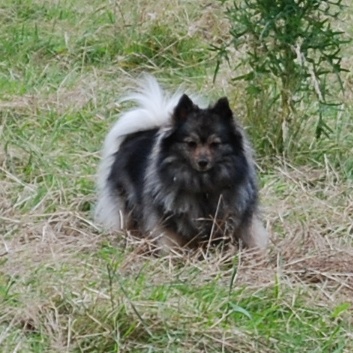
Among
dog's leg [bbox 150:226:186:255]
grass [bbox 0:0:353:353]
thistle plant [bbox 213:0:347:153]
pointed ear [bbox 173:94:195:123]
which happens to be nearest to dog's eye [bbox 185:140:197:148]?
pointed ear [bbox 173:94:195:123]

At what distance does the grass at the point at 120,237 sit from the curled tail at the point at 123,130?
0.11 metres

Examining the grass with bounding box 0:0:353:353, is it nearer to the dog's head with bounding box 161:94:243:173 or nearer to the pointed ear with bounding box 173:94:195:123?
the dog's head with bounding box 161:94:243:173

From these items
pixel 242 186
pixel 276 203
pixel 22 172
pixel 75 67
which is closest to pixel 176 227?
pixel 242 186

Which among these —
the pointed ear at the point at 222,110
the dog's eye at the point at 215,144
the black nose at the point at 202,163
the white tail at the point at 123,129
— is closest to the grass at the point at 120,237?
the white tail at the point at 123,129

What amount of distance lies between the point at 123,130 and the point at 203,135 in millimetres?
739

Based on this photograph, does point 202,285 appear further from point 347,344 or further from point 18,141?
point 18,141

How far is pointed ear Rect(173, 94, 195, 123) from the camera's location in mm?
5465

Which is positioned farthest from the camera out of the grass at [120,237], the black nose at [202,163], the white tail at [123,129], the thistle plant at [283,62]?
the thistle plant at [283,62]

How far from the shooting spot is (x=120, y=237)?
5594 mm

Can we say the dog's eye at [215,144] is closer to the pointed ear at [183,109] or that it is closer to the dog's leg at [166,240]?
the pointed ear at [183,109]

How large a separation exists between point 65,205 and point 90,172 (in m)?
0.51

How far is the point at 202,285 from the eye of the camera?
15.8 ft

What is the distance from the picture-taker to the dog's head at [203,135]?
5434mm

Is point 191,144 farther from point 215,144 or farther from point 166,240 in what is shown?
point 166,240
